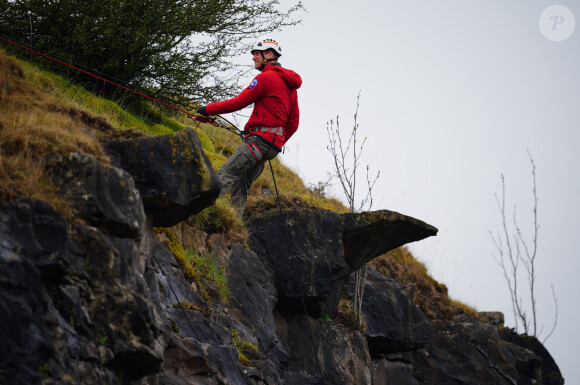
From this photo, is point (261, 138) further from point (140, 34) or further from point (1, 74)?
point (1, 74)

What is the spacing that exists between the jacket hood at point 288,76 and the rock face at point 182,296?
2.03m

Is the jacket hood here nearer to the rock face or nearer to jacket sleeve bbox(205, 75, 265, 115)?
jacket sleeve bbox(205, 75, 265, 115)

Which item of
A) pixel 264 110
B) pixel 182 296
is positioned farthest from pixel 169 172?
pixel 264 110

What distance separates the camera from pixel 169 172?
5.59m

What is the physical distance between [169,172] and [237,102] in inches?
102

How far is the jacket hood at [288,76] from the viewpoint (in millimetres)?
8219

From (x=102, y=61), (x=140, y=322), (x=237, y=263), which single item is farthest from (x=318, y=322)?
(x=102, y=61)

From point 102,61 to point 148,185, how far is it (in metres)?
5.04

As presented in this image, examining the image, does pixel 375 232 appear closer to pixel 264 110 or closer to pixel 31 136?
pixel 264 110

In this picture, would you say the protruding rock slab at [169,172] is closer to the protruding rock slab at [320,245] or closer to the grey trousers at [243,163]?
the grey trousers at [243,163]

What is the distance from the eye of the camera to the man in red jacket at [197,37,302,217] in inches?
319

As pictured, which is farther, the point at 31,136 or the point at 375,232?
the point at 375,232

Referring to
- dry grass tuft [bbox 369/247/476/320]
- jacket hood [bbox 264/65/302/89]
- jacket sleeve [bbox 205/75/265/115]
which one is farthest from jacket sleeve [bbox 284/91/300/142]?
dry grass tuft [bbox 369/247/476/320]

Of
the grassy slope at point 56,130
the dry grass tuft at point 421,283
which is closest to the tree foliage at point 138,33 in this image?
the grassy slope at point 56,130
